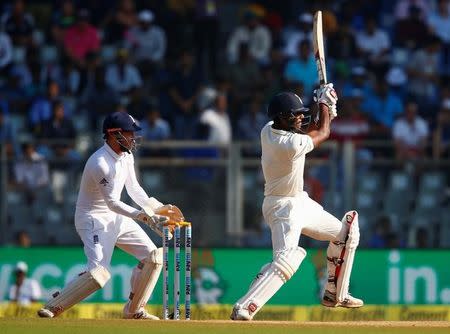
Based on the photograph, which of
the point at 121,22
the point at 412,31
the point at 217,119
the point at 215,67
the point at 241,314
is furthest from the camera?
the point at 412,31

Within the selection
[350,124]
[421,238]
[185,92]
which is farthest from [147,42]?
[421,238]

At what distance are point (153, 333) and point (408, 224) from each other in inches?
282

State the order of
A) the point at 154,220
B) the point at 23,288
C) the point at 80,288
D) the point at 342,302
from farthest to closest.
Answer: the point at 23,288 < the point at 342,302 < the point at 80,288 < the point at 154,220

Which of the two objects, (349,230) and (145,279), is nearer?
(349,230)

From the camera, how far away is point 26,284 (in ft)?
51.8

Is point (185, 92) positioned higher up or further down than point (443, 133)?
higher up

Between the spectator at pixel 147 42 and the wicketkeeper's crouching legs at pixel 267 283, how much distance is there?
8547mm

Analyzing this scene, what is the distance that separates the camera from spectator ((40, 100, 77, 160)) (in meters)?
17.1

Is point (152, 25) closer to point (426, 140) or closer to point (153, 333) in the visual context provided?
point (426, 140)

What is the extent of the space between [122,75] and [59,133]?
171 centimetres

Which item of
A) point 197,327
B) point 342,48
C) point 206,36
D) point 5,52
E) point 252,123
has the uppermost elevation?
point 206,36

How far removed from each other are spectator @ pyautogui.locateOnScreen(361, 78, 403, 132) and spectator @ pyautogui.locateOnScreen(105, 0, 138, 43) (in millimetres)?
3497

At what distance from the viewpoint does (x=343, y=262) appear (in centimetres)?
1178

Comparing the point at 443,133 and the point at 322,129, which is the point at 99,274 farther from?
the point at 443,133
